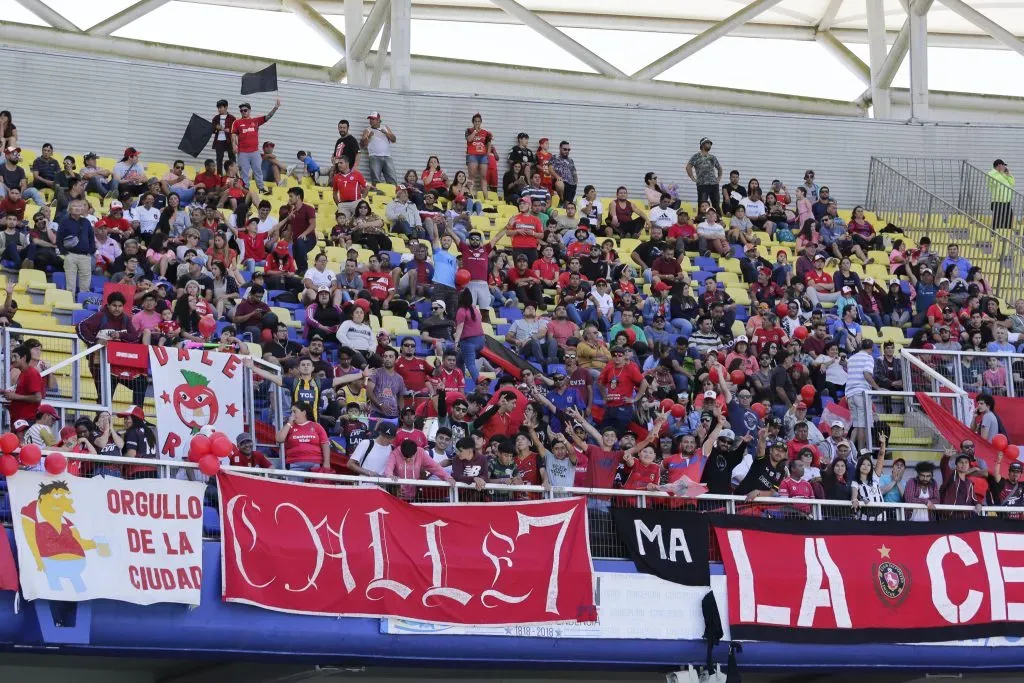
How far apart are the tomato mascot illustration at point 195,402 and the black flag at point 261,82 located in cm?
1060

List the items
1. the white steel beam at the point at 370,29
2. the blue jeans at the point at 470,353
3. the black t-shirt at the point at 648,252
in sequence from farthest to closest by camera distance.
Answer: the white steel beam at the point at 370,29, the black t-shirt at the point at 648,252, the blue jeans at the point at 470,353

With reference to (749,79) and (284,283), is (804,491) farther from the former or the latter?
(749,79)

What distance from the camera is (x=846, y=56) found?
33.6m

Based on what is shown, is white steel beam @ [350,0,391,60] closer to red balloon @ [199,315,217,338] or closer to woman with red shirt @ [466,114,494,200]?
woman with red shirt @ [466,114,494,200]

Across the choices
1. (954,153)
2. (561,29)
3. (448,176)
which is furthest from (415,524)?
(561,29)

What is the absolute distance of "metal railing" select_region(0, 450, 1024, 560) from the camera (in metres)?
13.2

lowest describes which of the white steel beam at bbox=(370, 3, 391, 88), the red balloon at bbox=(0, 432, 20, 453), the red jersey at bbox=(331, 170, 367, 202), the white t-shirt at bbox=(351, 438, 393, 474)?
the white t-shirt at bbox=(351, 438, 393, 474)

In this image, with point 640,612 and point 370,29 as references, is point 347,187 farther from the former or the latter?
point 640,612

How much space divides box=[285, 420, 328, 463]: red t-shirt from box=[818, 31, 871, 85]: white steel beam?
20.9 meters

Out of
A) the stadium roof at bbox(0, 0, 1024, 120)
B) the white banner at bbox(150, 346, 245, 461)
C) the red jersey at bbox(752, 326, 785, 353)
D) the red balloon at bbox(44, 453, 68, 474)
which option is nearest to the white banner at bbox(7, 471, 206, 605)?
the red balloon at bbox(44, 453, 68, 474)

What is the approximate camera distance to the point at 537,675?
15.9m

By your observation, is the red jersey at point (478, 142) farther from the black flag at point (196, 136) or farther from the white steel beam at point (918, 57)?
the white steel beam at point (918, 57)

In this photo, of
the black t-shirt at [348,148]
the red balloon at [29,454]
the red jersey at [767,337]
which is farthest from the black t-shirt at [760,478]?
the black t-shirt at [348,148]

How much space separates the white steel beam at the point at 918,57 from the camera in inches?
1148
